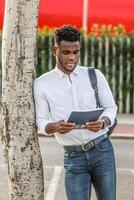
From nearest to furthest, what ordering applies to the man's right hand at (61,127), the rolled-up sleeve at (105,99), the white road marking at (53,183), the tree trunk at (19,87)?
the man's right hand at (61,127), the rolled-up sleeve at (105,99), the tree trunk at (19,87), the white road marking at (53,183)

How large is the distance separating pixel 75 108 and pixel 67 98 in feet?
0.31

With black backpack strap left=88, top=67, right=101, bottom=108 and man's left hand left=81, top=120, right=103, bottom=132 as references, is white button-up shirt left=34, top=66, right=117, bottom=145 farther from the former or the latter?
man's left hand left=81, top=120, right=103, bottom=132

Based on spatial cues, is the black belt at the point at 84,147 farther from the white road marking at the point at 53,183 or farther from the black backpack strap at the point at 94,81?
the white road marking at the point at 53,183

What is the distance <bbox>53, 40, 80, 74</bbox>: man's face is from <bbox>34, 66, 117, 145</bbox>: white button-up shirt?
0.07 meters

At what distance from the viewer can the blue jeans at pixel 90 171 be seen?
14.7ft

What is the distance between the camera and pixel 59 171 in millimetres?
9305

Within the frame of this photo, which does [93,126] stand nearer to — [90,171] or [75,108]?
[75,108]

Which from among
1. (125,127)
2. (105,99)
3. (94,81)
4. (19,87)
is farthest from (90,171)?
(125,127)

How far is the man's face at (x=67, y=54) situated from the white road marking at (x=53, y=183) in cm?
339

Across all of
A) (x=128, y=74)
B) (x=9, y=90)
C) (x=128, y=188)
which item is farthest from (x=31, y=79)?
(x=128, y=74)

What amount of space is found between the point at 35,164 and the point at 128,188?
362 centimetres

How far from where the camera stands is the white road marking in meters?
7.68

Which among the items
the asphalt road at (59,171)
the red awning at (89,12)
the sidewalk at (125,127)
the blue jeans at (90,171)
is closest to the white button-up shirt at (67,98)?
the blue jeans at (90,171)

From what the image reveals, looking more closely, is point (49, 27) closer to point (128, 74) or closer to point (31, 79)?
point (128, 74)
